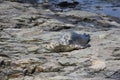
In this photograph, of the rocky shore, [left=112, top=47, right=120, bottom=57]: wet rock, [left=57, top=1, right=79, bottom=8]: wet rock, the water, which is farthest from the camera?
[left=57, top=1, right=79, bottom=8]: wet rock

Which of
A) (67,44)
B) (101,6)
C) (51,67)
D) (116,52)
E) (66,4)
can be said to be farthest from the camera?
(101,6)

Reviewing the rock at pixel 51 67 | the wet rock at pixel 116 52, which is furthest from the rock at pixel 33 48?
the wet rock at pixel 116 52

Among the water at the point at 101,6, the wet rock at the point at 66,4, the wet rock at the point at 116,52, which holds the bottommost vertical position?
the water at the point at 101,6

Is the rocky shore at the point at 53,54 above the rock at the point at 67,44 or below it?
below

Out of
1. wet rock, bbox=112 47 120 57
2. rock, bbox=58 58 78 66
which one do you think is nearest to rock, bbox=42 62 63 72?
rock, bbox=58 58 78 66

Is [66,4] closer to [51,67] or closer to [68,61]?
A: [68,61]

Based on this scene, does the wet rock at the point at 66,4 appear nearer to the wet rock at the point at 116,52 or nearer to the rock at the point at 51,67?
the wet rock at the point at 116,52

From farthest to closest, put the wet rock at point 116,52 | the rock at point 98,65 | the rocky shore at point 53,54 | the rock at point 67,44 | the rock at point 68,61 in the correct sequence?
the rock at point 67,44, the wet rock at point 116,52, the rock at point 68,61, the rock at point 98,65, the rocky shore at point 53,54

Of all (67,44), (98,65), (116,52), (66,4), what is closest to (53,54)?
(67,44)

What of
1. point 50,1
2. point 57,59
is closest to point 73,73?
point 57,59

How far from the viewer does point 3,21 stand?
520 inches

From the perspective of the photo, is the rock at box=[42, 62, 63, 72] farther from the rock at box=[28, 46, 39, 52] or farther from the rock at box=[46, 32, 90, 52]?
the rock at box=[28, 46, 39, 52]

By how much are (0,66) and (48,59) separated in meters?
1.21

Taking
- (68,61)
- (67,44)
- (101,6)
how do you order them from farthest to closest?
(101,6) < (67,44) < (68,61)
